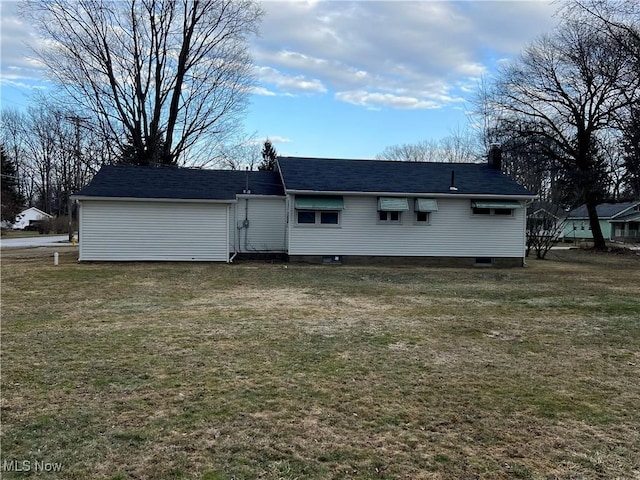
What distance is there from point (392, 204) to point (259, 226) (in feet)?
17.5

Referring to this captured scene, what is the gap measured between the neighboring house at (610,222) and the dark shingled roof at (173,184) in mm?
39508

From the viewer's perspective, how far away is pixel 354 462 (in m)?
3.00

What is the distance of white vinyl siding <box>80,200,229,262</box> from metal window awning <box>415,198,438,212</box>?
7027 mm

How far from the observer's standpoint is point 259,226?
18.8 meters

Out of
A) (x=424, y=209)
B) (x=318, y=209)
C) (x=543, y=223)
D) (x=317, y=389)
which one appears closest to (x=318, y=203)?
(x=318, y=209)

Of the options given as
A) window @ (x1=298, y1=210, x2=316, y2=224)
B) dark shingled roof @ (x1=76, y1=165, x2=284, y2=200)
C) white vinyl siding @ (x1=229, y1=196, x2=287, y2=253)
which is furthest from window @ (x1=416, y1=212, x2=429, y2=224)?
dark shingled roof @ (x1=76, y1=165, x2=284, y2=200)

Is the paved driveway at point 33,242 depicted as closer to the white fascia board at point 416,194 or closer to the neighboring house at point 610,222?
the white fascia board at point 416,194

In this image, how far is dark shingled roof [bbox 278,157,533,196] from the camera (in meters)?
17.7

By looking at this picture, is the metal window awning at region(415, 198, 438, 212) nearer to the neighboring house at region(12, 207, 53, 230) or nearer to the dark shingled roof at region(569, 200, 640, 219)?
the dark shingled roof at region(569, 200, 640, 219)

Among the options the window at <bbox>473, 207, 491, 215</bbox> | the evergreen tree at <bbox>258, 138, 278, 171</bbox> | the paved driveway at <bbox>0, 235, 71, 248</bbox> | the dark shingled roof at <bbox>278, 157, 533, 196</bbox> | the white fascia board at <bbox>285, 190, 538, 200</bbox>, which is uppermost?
the evergreen tree at <bbox>258, 138, 278, 171</bbox>

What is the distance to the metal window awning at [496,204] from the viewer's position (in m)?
17.8

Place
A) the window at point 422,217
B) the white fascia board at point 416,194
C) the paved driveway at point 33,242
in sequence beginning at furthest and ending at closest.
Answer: the paved driveway at point 33,242 < the window at point 422,217 < the white fascia board at point 416,194

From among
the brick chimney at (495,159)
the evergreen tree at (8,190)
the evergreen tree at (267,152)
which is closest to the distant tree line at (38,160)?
the evergreen tree at (8,190)

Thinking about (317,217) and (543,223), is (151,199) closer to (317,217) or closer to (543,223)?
(317,217)
